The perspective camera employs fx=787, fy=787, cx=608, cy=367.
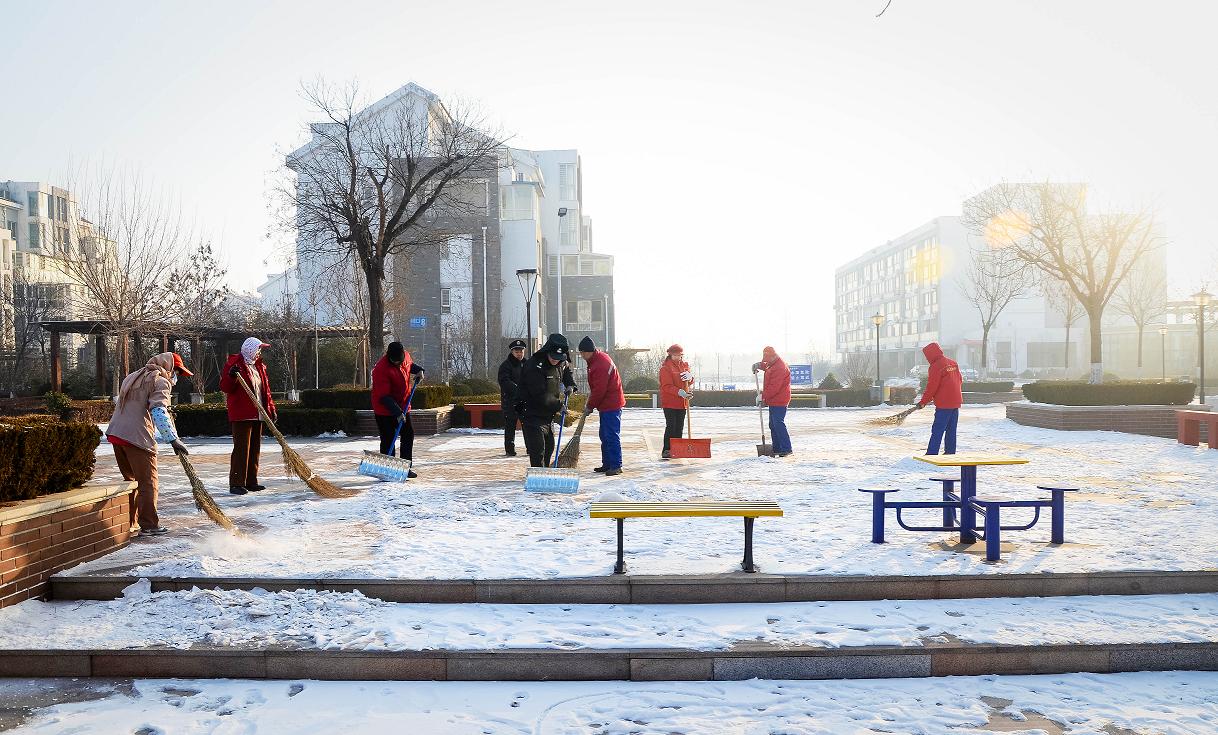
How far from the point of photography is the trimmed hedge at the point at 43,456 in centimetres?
551

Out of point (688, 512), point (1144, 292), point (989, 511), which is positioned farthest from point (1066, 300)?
point (688, 512)

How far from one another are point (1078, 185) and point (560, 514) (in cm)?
2566

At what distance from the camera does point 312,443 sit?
15859 mm

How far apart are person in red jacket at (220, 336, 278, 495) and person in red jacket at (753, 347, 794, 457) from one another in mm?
6967

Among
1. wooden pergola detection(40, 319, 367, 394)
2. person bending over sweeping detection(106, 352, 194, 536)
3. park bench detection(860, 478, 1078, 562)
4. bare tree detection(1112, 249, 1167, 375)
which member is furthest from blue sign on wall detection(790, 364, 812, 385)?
person bending over sweeping detection(106, 352, 194, 536)

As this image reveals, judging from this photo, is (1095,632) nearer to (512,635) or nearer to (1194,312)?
(512,635)

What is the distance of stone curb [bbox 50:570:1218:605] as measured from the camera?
538 centimetres

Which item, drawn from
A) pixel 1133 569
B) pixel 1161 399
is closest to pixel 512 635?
pixel 1133 569

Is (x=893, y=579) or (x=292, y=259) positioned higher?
(x=292, y=259)

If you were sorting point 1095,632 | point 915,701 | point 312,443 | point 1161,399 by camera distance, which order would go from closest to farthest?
1. point 915,701
2. point 1095,632
3. point 312,443
4. point 1161,399

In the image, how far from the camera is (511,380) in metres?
11.7

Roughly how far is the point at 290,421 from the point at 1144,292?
1810 inches

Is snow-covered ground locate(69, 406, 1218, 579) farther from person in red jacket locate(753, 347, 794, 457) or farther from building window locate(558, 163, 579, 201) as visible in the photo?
building window locate(558, 163, 579, 201)

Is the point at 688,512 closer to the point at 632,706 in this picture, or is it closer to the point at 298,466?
the point at 632,706
